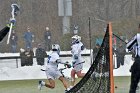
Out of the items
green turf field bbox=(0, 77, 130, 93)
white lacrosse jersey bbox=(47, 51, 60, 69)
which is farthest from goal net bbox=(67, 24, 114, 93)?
green turf field bbox=(0, 77, 130, 93)

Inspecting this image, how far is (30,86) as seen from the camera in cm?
1952

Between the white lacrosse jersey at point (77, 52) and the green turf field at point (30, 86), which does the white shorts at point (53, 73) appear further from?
the white lacrosse jersey at point (77, 52)

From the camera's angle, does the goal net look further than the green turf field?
No

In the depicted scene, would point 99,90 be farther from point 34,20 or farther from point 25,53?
point 34,20

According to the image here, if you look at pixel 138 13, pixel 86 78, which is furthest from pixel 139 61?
pixel 138 13

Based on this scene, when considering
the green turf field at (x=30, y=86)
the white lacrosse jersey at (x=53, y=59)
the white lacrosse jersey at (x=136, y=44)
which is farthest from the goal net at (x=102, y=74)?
the green turf field at (x=30, y=86)

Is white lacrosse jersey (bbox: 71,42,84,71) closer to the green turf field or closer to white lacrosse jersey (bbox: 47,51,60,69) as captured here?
the green turf field

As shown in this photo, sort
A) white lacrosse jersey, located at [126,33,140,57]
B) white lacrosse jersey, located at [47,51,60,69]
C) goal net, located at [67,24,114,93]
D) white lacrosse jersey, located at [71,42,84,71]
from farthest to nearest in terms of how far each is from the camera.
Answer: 1. white lacrosse jersey, located at [71,42,84,71]
2. white lacrosse jersey, located at [47,51,60,69]
3. white lacrosse jersey, located at [126,33,140,57]
4. goal net, located at [67,24,114,93]

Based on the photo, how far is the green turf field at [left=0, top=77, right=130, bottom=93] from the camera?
17552 millimetres

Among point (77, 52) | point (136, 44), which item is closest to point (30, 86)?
point (77, 52)

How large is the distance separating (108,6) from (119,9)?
3.05ft

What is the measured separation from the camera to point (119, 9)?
50375 millimetres

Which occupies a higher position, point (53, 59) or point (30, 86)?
point (53, 59)

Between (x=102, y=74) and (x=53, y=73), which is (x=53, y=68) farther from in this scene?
(x=102, y=74)
